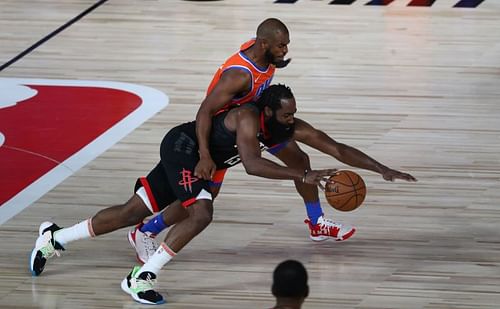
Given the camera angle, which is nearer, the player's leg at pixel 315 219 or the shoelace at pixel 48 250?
the shoelace at pixel 48 250

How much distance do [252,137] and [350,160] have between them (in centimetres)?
65

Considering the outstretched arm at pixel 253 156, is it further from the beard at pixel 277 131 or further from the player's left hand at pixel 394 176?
the player's left hand at pixel 394 176

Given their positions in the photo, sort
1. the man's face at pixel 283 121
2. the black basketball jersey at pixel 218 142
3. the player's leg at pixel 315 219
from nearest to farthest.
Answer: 1. the man's face at pixel 283 121
2. the black basketball jersey at pixel 218 142
3. the player's leg at pixel 315 219

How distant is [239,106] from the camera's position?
662 cm

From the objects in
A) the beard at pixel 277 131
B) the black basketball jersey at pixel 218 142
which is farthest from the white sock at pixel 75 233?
the beard at pixel 277 131

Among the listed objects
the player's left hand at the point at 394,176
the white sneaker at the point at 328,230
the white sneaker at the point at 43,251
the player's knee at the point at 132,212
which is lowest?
the white sneaker at the point at 43,251

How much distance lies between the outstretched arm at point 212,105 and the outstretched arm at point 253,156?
0.71ft

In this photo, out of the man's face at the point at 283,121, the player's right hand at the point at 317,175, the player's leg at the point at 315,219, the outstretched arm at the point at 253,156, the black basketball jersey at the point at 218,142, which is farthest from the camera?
the player's leg at the point at 315,219

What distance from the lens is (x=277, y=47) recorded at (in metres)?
6.62

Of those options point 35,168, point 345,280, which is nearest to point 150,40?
point 35,168

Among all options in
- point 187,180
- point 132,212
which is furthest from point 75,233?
point 187,180

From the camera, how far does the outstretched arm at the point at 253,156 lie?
630 centimetres

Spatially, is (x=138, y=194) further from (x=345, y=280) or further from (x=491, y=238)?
(x=491, y=238)

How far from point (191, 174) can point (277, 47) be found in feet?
2.76
